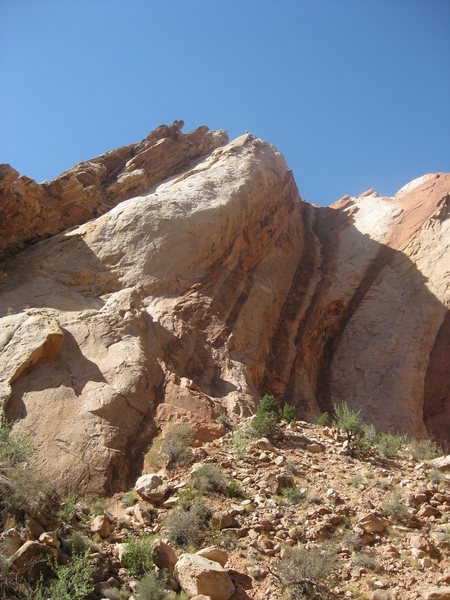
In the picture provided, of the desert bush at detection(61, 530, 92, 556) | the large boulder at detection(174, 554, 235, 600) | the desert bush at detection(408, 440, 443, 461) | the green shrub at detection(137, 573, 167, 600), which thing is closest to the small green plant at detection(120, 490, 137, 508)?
the desert bush at detection(61, 530, 92, 556)

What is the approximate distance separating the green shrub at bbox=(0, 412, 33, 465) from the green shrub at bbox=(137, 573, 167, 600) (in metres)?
3.13

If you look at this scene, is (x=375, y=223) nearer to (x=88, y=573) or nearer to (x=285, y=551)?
(x=285, y=551)

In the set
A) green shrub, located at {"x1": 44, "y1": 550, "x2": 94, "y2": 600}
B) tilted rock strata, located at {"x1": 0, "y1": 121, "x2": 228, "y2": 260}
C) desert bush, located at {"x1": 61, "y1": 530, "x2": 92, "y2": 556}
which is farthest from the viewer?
tilted rock strata, located at {"x1": 0, "y1": 121, "x2": 228, "y2": 260}

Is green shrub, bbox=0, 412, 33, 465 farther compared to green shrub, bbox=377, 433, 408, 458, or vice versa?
green shrub, bbox=377, 433, 408, 458

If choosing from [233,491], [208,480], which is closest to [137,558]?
[208,480]

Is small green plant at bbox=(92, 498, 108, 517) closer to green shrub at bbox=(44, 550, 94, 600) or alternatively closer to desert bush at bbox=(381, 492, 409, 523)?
green shrub at bbox=(44, 550, 94, 600)

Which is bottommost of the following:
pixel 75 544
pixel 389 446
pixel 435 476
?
pixel 435 476

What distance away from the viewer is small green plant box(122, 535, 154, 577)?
7.66m

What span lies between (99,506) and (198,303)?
820 centimetres

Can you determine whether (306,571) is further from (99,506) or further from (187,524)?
(99,506)

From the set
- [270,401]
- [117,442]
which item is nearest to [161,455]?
[117,442]

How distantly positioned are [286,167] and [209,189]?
7.46m

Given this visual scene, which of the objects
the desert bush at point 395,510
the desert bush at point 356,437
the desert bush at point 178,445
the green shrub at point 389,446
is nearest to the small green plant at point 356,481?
the desert bush at point 395,510

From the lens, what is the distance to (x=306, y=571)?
7.58 m
